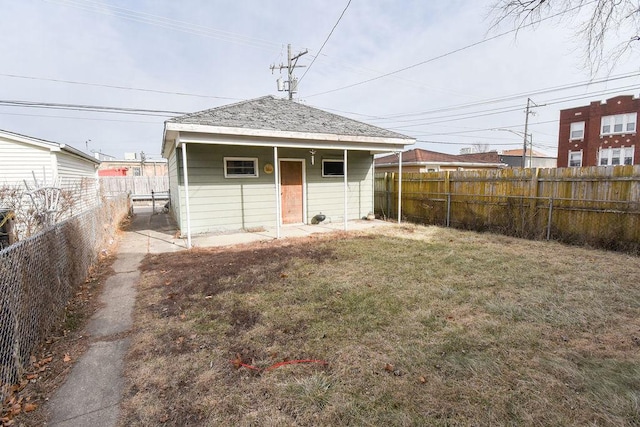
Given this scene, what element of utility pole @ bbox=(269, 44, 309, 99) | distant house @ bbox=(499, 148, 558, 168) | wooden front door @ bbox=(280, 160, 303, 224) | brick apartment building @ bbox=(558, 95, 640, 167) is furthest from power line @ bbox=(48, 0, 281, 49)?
distant house @ bbox=(499, 148, 558, 168)

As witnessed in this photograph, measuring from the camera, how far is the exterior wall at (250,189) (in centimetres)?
869

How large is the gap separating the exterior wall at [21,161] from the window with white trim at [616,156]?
3386 centimetres

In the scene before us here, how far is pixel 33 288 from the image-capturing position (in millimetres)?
2945

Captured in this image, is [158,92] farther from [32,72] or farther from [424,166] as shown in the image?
[424,166]

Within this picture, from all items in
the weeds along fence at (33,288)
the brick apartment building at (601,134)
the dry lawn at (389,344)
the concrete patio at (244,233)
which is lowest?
the dry lawn at (389,344)

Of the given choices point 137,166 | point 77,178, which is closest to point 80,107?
point 77,178

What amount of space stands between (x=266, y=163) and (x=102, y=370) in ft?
24.7

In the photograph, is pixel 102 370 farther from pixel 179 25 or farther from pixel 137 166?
pixel 137 166

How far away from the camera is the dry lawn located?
2160 millimetres

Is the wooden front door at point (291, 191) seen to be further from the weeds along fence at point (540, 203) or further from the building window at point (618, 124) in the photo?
the building window at point (618, 124)

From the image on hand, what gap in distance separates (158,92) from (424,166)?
17.6 metres

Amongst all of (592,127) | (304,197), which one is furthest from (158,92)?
(592,127)

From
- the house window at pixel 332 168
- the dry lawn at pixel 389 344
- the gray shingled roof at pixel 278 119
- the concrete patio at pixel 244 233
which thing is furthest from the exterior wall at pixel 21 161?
the house window at pixel 332 168

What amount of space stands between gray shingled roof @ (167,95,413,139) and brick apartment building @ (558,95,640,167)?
23820mm
